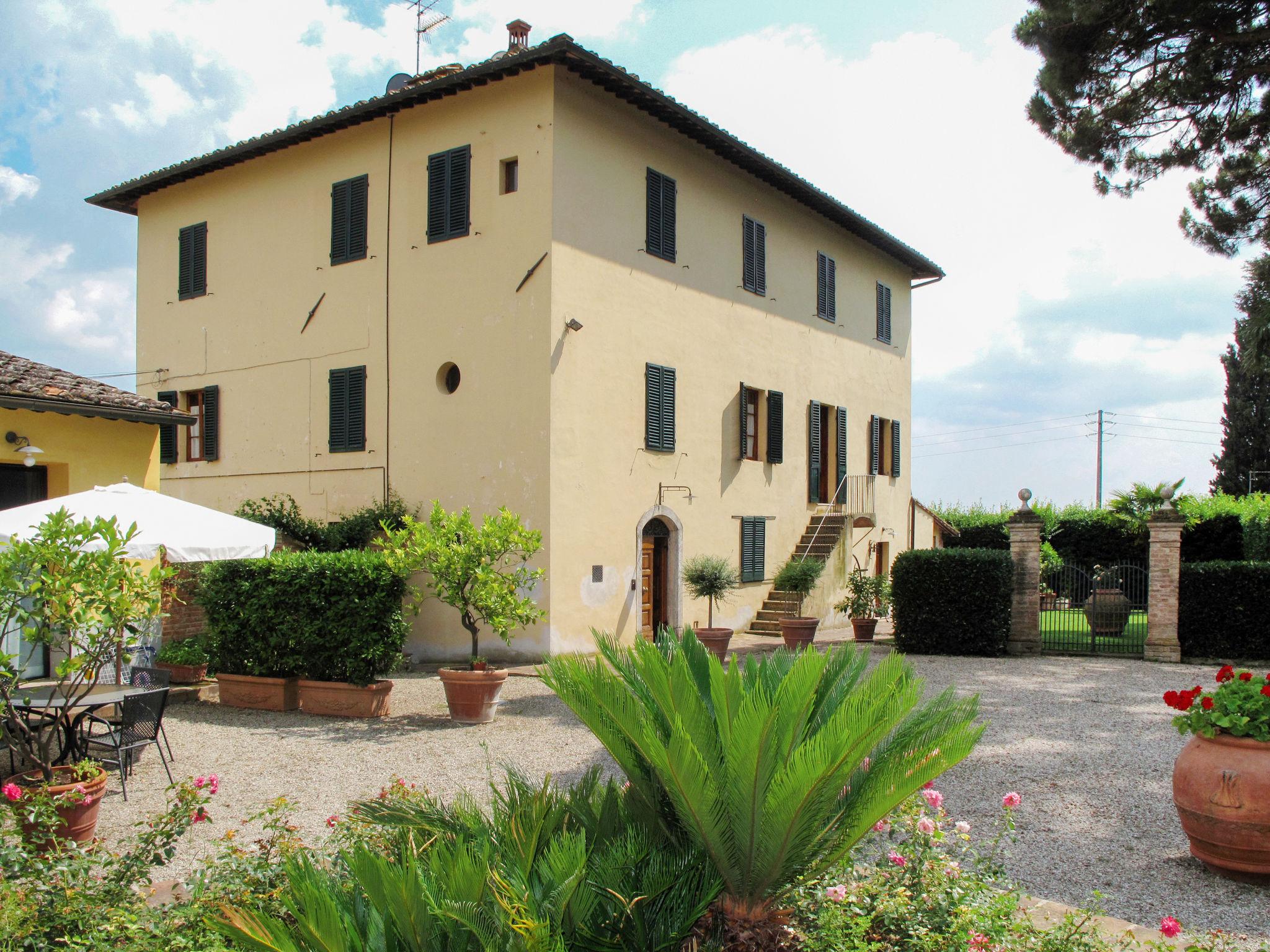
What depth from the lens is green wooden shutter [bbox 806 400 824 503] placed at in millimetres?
19344

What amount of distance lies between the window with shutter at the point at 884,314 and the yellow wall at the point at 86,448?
15910mm

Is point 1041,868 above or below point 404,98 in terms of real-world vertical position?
below

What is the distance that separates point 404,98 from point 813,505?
10.7 meters

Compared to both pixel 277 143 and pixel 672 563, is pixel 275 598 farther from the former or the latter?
pixel 277 143

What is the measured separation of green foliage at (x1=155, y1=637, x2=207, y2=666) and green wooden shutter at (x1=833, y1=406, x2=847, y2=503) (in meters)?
12.8

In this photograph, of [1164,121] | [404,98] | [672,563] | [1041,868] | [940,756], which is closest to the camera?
[940,756]

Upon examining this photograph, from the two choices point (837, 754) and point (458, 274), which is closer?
point (837, 754)

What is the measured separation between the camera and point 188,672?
11.4 meters

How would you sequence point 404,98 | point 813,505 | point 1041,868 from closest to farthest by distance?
point 1041,868
point 404,98
point 813,505

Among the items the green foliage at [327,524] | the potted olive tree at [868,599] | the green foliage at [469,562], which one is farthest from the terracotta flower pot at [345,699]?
the potted olive tree at [868,599]

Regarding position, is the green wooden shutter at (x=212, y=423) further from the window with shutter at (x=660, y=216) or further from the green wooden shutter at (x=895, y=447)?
the green wooden shutter at (x=895, y=447)

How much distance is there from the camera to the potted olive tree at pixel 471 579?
945cm

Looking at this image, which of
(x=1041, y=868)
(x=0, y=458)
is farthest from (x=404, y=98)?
(x=1041, y=868)

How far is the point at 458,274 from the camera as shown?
47.4ft
